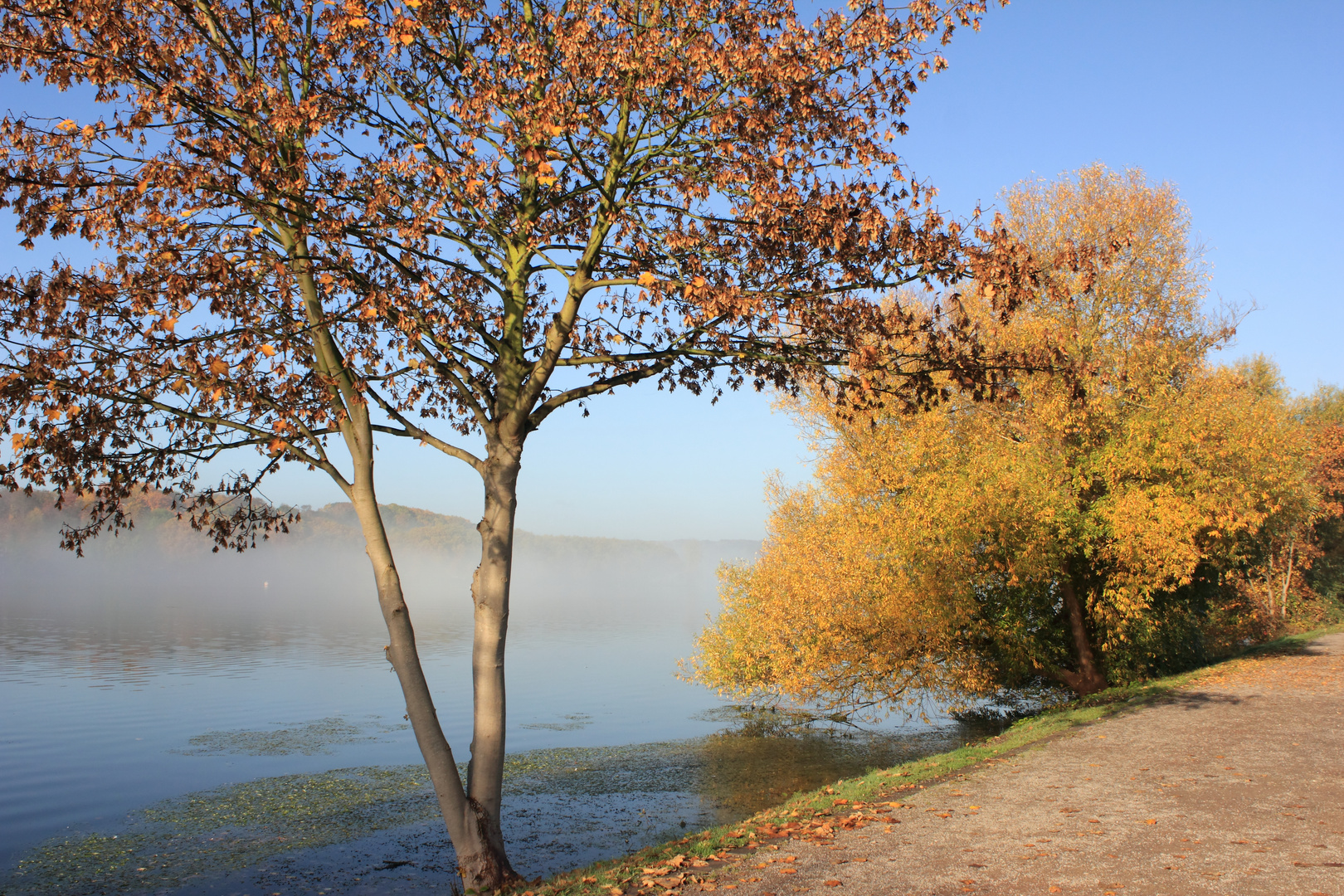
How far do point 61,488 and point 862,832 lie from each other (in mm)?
8792

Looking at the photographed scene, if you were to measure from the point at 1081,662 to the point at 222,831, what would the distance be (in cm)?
2057

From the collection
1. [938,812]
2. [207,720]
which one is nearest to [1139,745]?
[938,812]

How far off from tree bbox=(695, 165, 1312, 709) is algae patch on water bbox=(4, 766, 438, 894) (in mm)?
9276

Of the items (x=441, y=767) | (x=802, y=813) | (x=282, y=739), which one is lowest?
(x=282, y=739)

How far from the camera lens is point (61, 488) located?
28.5 ft

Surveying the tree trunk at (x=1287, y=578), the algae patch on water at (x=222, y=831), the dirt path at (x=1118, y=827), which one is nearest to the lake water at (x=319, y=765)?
the algae patch on water at (x=222, y=831)

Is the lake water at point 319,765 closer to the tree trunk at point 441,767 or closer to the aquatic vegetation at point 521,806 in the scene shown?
the aquatic vegetation at point 521,806

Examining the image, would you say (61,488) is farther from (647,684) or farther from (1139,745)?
(647,684)

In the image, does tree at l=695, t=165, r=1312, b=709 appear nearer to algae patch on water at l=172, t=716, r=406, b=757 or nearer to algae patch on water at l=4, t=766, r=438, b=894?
algae patch on water at l=4, t=766, r=438, b=894

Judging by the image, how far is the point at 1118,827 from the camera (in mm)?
8625

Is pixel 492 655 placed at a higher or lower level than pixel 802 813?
higher

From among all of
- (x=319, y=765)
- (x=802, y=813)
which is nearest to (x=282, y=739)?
(x=319, y=765)

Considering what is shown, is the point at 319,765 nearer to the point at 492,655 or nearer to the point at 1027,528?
the point at 492,655

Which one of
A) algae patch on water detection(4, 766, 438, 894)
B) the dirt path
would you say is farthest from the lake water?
the dirt path
